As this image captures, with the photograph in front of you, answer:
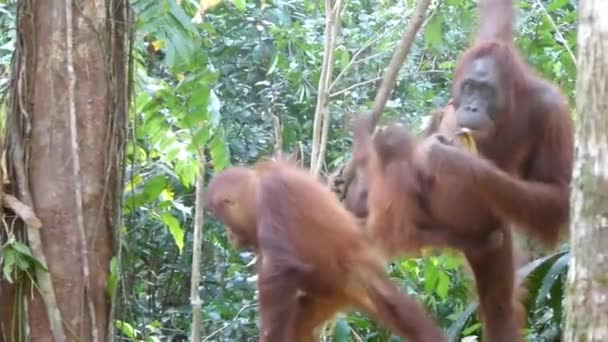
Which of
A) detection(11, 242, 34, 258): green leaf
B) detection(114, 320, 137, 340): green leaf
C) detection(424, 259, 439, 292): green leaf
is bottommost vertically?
detection(114, 320, 137, 340): green leaf

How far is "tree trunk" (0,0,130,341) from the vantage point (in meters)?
2.28

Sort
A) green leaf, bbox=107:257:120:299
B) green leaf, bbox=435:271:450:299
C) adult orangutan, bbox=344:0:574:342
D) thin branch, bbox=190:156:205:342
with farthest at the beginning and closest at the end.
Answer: green leaf, bbox=435:271:450:299 → thin branch, bbox=190:156:205:342 → adult orangutan, bbox=344:0:574:342 → green leaf, bbox=107:257:120:299

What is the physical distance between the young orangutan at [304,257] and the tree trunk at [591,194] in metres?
1.04

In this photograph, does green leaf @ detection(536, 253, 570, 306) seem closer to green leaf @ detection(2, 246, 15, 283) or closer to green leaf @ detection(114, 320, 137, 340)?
green leaf @ detection(114, 320, 137, 340)

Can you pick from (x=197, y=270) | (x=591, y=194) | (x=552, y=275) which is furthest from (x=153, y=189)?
(x=591, y=194)

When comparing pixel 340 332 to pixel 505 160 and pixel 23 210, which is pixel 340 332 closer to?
pixel 505 160

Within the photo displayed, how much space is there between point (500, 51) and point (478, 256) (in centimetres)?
64

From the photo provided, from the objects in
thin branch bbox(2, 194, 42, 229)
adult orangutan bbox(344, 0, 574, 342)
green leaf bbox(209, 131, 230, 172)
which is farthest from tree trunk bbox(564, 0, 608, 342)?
green leaf bbox(209, 131, 230, 172)

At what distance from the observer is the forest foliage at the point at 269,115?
11.4ft

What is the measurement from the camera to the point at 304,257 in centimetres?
278

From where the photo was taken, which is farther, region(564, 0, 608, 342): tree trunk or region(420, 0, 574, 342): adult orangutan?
region(420, 0, 574, 342): adult orangutan

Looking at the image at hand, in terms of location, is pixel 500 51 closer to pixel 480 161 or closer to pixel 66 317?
pixel 480 161

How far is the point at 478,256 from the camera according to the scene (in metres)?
3.00

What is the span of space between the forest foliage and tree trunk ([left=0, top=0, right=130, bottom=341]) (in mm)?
900
